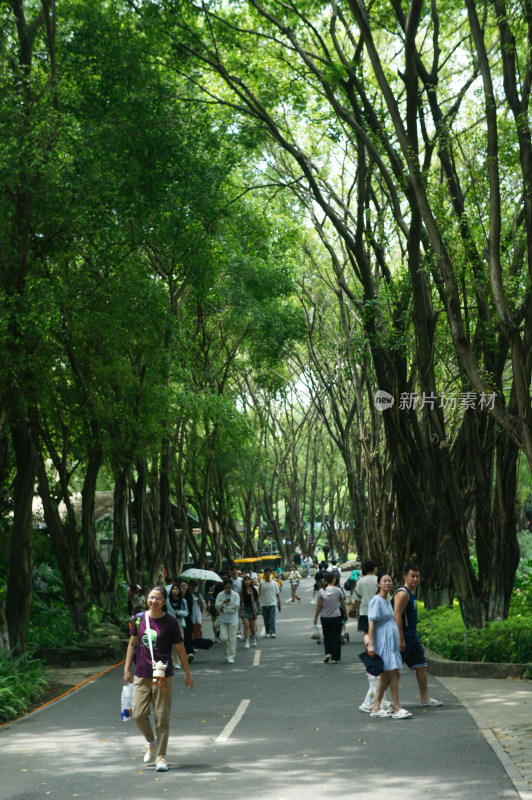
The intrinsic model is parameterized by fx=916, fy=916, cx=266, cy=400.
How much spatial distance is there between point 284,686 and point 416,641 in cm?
313

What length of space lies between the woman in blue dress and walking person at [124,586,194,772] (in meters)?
2.42

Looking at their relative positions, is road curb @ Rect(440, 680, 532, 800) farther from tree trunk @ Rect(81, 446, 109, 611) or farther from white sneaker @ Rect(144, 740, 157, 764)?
tree trunk @ Rect(81, 446, 109, 611)

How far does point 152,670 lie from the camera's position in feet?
25.3

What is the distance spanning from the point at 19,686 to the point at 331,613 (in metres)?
5.22

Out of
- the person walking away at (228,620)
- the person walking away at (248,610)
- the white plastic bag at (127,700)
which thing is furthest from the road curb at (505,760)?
the person walking away at (248,610)

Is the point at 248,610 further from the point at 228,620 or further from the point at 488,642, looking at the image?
the point at 488,642

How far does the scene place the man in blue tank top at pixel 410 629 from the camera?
32.2 feet

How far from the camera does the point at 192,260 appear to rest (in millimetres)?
17078

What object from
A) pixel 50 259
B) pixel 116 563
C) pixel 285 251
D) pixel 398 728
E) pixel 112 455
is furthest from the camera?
pixel 285 251

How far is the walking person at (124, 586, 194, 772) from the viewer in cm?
761

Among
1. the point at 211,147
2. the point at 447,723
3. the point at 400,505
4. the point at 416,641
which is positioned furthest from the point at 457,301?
the point at 400,505

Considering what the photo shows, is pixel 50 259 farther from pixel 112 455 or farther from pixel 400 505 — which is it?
pixel 400 505

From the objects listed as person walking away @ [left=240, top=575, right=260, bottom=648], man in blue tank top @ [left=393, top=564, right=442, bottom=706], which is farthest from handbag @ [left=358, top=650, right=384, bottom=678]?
person walking away @ [left=240, top=575, right=260, bottom=648]

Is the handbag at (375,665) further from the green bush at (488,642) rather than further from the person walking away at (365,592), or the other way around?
the person walking away at (365,592)
